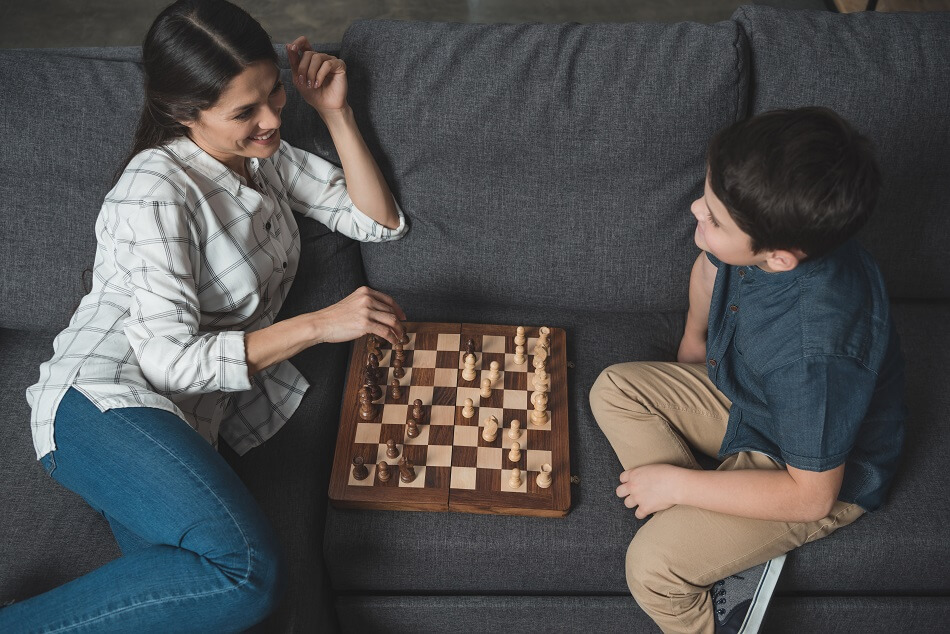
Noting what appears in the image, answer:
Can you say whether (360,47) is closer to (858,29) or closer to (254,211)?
(254,211)

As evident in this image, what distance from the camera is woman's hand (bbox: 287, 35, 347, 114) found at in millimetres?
1690

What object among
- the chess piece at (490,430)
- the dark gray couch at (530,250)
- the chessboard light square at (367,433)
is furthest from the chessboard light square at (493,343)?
the chessboard light square at (367,433)

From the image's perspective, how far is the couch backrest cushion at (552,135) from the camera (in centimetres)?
173

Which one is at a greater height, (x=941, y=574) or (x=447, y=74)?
(x=447, y=74)

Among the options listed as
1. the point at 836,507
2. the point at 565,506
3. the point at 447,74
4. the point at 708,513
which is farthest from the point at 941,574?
the point at 447,74

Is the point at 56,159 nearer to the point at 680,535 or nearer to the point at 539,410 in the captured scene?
the point at 539,410

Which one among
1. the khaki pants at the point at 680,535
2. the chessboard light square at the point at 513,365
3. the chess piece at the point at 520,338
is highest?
the chess piece at the point at 520,338

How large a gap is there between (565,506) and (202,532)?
69 cm

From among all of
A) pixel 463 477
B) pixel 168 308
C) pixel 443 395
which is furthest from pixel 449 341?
pixel 168 308

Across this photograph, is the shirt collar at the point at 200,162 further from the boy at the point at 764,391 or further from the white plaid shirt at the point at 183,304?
the boy at the point at 764,391

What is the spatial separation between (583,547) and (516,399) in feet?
1.19

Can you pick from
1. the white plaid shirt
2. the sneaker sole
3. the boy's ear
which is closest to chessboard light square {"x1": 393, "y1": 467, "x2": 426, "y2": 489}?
the white plaid shirt

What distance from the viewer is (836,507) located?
1503 millimetres

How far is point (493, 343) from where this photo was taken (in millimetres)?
1845
